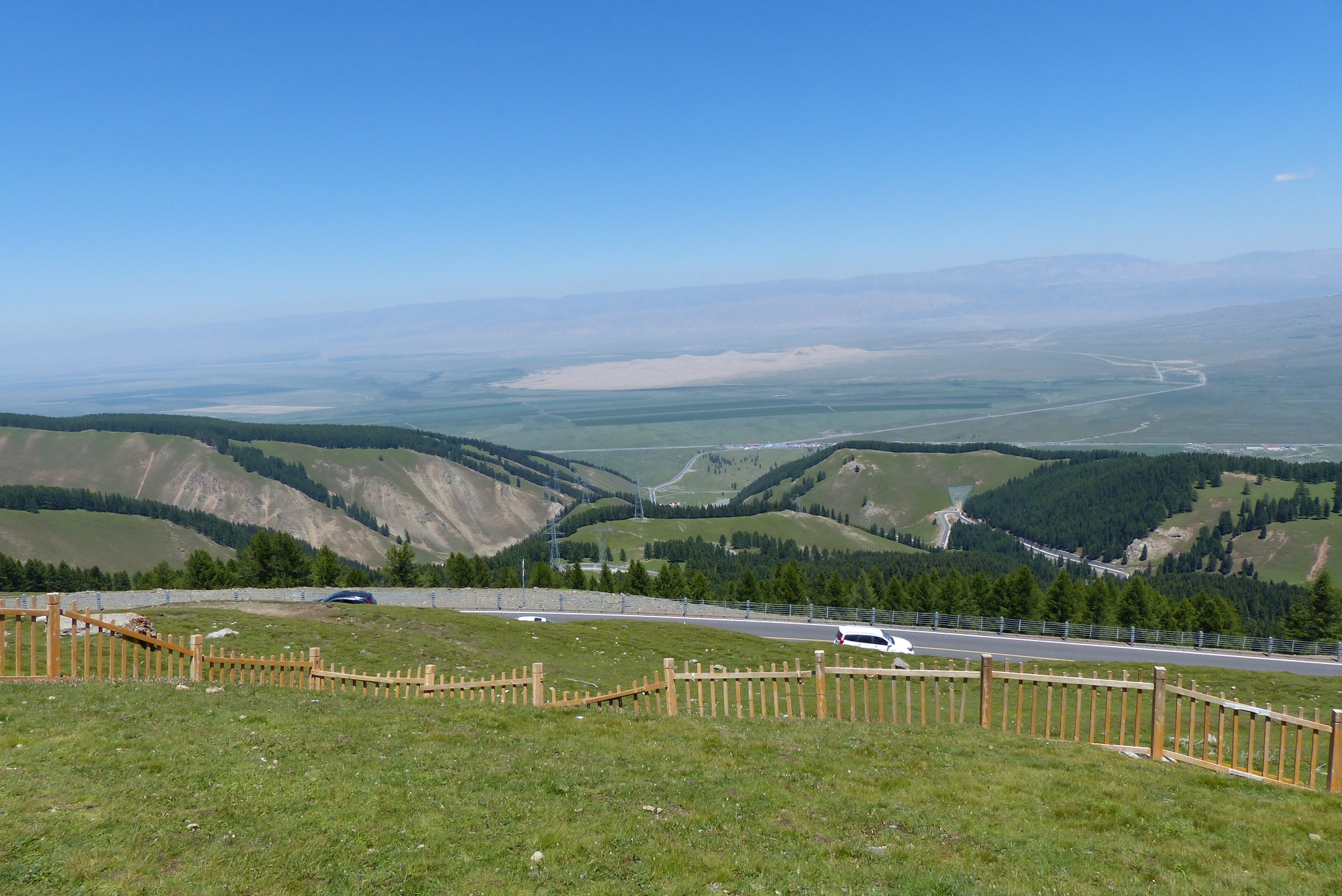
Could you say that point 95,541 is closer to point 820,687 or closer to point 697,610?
point 697,610

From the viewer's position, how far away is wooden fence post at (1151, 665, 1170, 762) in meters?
14.9

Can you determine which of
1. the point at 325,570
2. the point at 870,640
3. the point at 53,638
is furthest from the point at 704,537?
the point at 53,638

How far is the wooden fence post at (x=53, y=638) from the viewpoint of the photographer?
16.6m

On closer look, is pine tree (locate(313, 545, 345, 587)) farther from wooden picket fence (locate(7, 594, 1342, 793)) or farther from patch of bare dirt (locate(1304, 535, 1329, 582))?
patch of bare dirt (locate(1304, 535, 1329, 582))

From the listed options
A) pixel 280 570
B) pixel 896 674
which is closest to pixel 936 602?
pixel 280 570

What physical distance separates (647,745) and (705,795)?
101 inches

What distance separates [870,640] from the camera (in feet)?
149

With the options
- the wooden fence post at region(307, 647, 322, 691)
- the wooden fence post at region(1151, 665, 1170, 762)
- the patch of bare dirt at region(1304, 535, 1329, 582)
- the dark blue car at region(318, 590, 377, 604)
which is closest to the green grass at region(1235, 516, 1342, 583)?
the patch of bare dirt at region(1304, 535, 1329, 582)

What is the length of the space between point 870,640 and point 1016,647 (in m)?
12.6

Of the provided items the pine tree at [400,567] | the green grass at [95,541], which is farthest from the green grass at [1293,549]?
→ the green grass at [95,541]

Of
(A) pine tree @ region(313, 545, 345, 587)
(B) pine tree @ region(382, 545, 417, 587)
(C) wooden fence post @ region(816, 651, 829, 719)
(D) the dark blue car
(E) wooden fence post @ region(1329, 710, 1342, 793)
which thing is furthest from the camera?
(B) pine tree @ region(382, 545, 417, 587)

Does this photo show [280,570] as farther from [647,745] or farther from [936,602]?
[647,745]

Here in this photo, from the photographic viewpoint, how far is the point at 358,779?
11.4m

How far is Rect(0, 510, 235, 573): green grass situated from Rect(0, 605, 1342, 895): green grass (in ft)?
596
